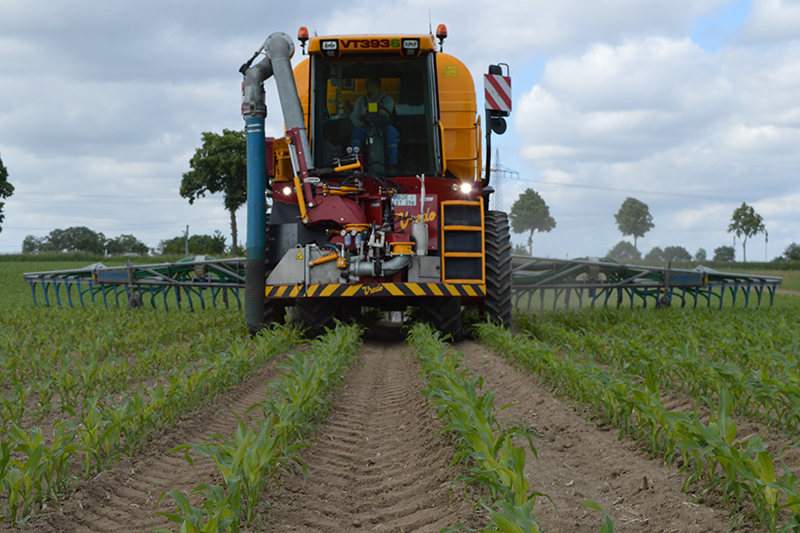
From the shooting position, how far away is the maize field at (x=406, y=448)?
2605 mm

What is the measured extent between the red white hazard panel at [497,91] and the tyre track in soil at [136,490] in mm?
5239

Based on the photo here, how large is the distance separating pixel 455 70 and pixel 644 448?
5912 mm

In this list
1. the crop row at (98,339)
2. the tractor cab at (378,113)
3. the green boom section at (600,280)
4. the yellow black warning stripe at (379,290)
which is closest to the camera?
the crop row at (98,339)

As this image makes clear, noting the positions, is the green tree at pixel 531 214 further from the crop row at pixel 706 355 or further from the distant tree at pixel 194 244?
the crop row at pixel 706 355

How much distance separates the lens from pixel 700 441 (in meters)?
2.83

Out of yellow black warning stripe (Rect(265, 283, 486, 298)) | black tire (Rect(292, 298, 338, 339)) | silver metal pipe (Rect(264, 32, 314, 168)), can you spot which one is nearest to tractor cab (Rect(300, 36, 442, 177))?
silver metal pipe (Rect(264, 32, 314, 168))

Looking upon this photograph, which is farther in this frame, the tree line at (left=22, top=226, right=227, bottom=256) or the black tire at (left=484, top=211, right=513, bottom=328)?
the tree line at (left=22, top=226, right=227, bottom=256)

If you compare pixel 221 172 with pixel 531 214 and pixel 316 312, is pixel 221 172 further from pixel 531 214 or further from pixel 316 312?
pixel 531 214

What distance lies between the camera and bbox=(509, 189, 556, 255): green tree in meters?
85.1

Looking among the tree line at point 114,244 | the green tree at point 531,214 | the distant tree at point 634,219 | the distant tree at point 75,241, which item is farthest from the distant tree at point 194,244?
the distant tree at point 634,219

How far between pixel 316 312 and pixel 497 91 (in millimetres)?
3544

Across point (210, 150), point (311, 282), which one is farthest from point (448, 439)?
point (210, 150)

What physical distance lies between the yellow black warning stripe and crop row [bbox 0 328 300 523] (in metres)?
1.96

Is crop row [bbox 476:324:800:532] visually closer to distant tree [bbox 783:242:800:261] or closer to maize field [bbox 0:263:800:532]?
maize field [bbox 0:263:800:532]
